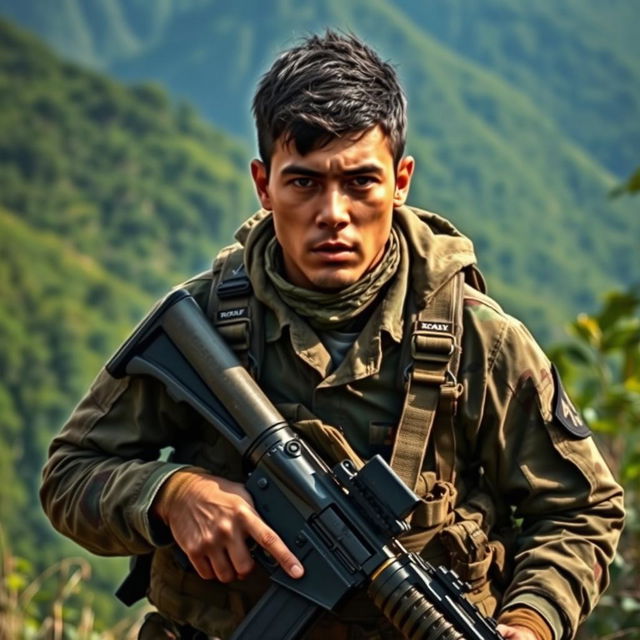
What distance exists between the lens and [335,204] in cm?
289

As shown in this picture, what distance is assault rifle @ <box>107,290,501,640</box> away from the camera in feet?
8.83

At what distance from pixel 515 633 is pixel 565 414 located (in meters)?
0.52

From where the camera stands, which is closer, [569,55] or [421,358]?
[421,358]

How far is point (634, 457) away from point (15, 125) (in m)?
92.5

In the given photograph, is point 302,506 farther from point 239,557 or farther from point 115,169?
point 115,169

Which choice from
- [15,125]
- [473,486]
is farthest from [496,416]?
[15,125]

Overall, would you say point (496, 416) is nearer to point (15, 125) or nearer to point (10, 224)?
point (10, 224)

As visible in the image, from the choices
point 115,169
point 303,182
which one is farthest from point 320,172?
point 115,169

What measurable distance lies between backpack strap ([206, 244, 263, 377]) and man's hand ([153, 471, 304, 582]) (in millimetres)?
310

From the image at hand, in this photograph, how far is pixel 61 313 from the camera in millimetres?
71062

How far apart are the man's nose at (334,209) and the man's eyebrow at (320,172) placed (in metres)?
0.04

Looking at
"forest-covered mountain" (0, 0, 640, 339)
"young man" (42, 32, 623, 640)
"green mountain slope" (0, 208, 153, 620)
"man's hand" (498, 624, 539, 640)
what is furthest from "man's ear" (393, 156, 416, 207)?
"forest-covered mountain" (0, 0, 640, 339)

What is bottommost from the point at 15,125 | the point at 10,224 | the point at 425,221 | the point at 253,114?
the point at 425,221

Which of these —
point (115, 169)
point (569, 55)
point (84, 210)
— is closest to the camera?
point (84, 210)
